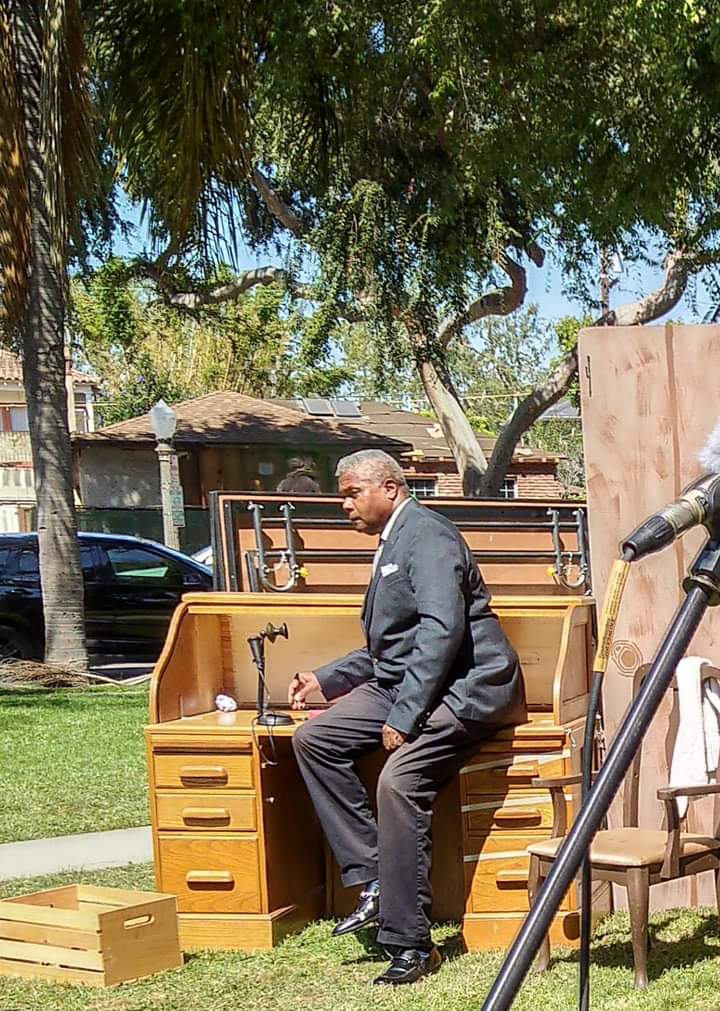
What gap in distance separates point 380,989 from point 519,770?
3.14ft

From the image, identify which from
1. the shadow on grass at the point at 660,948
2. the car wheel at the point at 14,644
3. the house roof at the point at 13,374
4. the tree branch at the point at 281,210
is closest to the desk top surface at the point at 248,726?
the shadow on grass at the point at 660,948

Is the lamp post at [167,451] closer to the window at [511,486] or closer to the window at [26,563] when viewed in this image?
the window at [26,563]

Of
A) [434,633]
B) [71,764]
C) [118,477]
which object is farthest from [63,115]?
[118,477]

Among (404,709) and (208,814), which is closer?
(404,709)

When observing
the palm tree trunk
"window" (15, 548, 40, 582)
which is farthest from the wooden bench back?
"window" (15, 548, 40, 582)

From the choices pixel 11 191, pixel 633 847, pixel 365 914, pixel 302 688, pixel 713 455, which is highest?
pixel 11 191

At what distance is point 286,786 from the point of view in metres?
5.90

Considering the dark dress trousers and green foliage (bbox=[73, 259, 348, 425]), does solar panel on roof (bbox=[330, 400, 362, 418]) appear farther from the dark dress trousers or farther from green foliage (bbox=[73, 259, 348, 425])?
the dark dress trousers

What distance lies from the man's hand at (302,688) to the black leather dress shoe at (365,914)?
35.5 inches

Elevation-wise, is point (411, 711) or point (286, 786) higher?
point (411, 711)

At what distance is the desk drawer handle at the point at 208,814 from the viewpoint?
5.65 metres

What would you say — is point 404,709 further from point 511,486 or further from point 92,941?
point 511,486

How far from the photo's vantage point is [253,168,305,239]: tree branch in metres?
22.1

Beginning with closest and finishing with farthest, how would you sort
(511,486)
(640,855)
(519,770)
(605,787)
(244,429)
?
1. (605,787)
2. (640,855)
3. (519,770)
4. (244,429)
5. (511,486)
